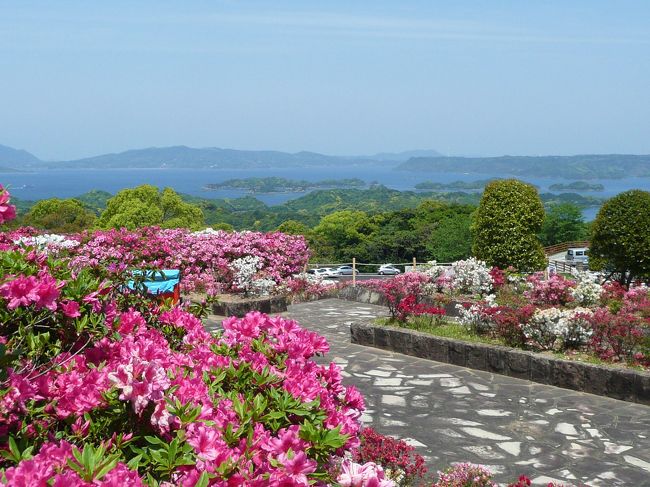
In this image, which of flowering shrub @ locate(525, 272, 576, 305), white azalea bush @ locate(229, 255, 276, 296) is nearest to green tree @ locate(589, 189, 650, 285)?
flowering shrub @ locate(525, 272, 576, 305)

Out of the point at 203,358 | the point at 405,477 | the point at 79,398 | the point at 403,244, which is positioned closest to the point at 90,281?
the point at 203,358

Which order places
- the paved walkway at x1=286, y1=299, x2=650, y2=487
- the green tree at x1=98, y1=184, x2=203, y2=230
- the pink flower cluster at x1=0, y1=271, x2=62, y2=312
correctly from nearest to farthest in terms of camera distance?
1. the pink flower cluster at x1=0, y1=271, x2=62, y2=312
2. the paved walkway at x1=286, y1=299, x2=650, y2=487
3. the green tree at x1=98, y1=184, x2=203, y2=230

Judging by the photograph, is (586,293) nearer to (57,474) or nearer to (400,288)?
(400,288)

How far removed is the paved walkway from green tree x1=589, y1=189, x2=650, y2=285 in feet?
26.1

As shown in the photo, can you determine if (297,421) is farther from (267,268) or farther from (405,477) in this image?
(267,268)

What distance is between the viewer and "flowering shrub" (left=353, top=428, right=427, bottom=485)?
4782mm

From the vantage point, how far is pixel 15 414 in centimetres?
261

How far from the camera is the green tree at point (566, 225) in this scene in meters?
58.0

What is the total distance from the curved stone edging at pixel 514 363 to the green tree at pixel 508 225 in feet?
23.1

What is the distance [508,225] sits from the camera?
52.0 ft

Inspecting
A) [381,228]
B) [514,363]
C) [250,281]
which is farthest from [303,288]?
[381,228]

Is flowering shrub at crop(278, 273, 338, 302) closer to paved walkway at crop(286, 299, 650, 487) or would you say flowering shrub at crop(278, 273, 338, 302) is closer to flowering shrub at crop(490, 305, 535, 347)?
paved walkway at crop(286, 299, 650, 487)

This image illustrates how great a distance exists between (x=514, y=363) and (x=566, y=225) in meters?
53.5

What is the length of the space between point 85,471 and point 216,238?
12869 mm
